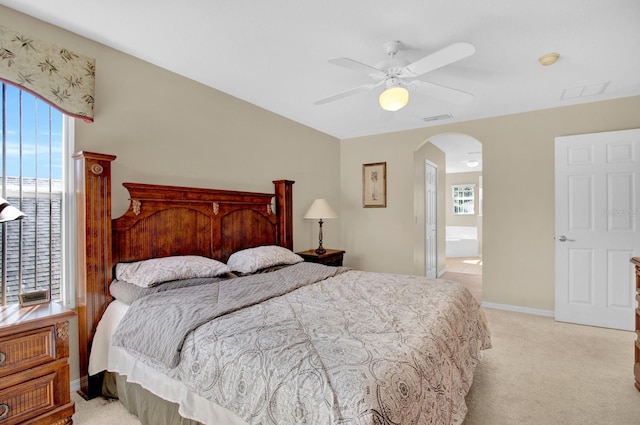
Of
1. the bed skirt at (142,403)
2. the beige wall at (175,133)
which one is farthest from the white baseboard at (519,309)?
the bed skirt at (142,403)

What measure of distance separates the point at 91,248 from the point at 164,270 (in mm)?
488

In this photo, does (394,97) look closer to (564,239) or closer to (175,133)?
(175,133)

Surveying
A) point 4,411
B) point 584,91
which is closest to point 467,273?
point 584,91

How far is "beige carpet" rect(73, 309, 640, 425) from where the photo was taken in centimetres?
190

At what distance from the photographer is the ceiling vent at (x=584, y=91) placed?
10.2 ft

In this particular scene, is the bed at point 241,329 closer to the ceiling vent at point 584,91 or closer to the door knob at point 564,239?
the door knob at point 564,239

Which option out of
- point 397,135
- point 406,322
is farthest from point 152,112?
point 397,135

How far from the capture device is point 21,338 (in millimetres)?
1586

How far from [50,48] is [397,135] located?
3.94 m

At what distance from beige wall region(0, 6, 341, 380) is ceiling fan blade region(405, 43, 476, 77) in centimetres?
195

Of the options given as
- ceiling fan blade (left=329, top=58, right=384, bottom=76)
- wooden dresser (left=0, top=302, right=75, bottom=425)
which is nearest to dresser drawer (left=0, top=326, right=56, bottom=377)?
wooden dresser (left=0, top=302, right=75, bottom=425)

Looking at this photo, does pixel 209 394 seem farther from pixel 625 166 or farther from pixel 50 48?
pixel 625 166

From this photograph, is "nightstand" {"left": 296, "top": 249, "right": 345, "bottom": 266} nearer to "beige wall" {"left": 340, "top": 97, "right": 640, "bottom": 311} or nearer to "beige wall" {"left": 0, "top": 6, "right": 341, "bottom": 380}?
"beige wall" {"left": 0, "top": 6, "right": 341, "bottom": 380}

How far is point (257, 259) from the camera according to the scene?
9.51ft
